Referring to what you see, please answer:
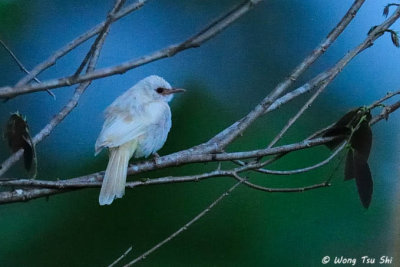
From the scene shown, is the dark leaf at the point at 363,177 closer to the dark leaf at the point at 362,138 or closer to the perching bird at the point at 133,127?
the dark leaf at the point at 362,138

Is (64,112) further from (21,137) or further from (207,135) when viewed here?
(207,135)

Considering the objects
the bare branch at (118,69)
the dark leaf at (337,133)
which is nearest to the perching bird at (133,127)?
the dark leaf at (337,133)

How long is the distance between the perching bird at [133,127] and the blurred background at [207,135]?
1.4 inches

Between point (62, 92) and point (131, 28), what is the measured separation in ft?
0.84

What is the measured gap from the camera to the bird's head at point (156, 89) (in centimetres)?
170

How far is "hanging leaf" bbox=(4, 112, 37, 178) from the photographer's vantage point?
4.70 feet

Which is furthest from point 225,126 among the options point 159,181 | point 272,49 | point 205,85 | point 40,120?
point 40,120

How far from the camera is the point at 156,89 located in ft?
5.64

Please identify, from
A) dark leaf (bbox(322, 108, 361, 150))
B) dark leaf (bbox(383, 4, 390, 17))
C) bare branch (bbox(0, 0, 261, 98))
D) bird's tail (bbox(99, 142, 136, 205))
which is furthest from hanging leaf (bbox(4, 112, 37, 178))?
dark leaf (bbox(383, 4, 390, 17))

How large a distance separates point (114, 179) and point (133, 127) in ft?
0.53

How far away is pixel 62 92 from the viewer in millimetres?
1681

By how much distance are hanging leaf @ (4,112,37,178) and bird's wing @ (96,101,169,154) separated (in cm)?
21

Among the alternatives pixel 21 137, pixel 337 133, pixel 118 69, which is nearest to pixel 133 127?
pixel 21 137

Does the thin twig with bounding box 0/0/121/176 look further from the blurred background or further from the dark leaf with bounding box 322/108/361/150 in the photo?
the dark leaf with bounding box 322/108/361/150
